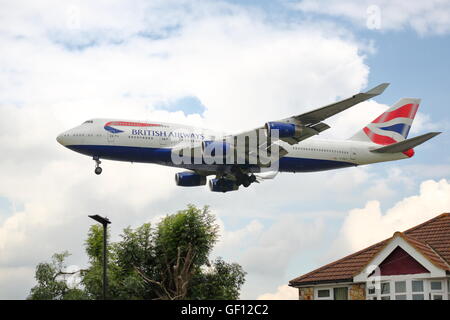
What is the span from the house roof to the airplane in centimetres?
1080

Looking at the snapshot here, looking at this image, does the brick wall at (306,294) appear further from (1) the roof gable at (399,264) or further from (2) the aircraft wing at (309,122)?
(2) the aircraft wing at (309,122)

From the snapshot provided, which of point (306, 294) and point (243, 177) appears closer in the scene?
point (306, 294)

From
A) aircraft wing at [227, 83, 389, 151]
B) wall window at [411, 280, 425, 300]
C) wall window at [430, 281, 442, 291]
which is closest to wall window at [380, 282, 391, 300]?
wall window at [411, 280, 425, 300]

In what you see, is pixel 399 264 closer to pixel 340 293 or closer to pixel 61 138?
pixel 340 293

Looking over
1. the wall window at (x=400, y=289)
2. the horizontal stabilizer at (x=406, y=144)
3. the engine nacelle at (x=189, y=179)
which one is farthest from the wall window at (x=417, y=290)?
the engine nacelle at (x=189, y=179)

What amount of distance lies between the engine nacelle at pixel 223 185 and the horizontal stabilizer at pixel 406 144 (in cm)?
1195

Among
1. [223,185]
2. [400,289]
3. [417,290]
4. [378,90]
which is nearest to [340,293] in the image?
[400,289]

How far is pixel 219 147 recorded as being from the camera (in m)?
46.0

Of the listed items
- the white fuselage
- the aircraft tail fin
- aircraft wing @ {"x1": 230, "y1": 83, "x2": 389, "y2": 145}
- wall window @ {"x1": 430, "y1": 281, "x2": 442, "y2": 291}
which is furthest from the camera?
the aircraft tail fin

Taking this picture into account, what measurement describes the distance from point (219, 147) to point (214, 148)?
1.15 ft

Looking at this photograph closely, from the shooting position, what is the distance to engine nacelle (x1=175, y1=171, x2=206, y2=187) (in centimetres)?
5278

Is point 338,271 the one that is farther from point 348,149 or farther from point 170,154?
point 348,149

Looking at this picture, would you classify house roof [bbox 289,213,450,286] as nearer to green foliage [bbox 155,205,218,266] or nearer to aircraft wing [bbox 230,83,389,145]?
aircraft wing [bbox 230,83,389,145]
